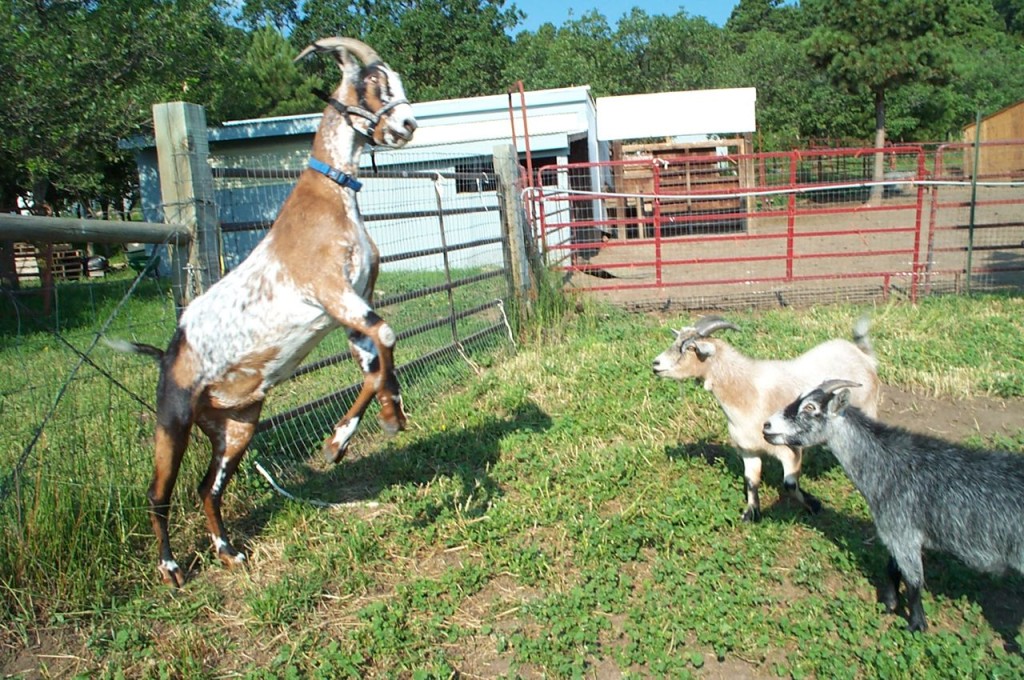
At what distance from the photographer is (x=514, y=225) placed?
29.8ft

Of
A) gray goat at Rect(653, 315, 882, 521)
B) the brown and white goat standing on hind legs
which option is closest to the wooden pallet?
the brown and white goat standing on hind legs

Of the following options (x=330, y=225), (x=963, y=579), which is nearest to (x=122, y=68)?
(x=330, y=225)

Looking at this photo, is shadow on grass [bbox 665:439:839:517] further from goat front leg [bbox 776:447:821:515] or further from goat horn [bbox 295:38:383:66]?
goat horn [bbox 295:38:383:66]

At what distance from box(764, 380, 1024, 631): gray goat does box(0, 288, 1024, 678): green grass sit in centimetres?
35

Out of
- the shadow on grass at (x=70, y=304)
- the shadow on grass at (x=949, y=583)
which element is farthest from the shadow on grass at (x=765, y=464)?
the shadow on grass at (x=70, y=304)

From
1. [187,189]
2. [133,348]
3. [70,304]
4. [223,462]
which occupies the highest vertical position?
[187,189]

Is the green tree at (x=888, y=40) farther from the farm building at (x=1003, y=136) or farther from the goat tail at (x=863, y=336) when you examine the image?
the goat tail at (x=863, y=336)

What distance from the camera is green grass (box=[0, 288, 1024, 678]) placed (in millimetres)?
3568

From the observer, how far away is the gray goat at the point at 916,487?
3578 millimetres

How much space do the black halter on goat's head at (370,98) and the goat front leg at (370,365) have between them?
829mm

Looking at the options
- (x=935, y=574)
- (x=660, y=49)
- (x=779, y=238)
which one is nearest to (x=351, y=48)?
(x=935, y=574)

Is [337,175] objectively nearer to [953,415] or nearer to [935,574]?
[935,574]

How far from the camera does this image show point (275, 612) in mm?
3881

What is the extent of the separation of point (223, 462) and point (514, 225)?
211 inches
